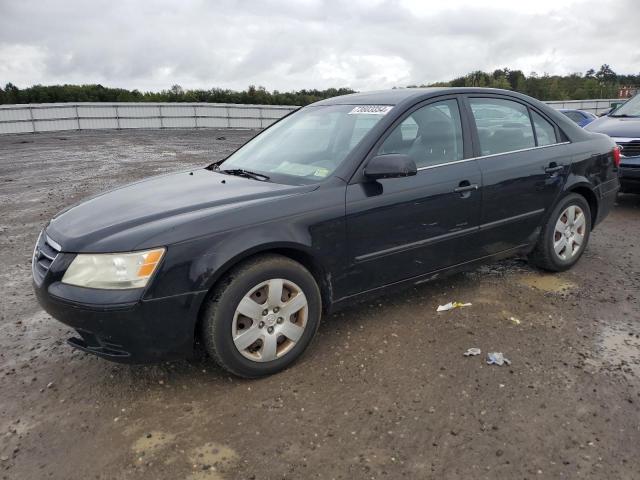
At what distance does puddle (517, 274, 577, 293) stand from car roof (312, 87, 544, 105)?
1.58 meters

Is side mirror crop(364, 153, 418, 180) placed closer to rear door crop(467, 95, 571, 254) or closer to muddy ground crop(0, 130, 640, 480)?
rear door crop(467, 95, 571, 254)

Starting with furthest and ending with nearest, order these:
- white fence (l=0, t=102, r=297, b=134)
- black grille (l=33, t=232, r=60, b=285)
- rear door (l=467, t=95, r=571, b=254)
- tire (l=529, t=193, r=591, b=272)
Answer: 1. white fence (l=0, t=102, r=297, b=134)
2. tire (l=529, t=193, r=591, b=272)
3. rear door (l=467, t=95, r=571, b=254)
4. black grille (l=33, t=232, r=60, b=285)

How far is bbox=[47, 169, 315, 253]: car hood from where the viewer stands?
105 inches

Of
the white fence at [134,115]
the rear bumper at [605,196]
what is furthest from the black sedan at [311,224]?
the white fence at [134,115]

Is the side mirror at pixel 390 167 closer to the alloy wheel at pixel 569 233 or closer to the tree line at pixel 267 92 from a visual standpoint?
the alloy wheel at pixel 569 233

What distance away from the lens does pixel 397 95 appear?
3.77 metres

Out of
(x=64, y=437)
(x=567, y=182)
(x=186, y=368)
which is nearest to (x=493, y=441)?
(x=186, y=368)

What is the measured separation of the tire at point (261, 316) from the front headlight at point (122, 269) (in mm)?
374

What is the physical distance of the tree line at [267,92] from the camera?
28.2m

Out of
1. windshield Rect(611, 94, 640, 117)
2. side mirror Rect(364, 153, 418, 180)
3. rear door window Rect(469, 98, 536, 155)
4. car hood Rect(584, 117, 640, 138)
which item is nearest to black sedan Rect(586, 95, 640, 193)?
car hood Rect(584, 117, 640, 138)

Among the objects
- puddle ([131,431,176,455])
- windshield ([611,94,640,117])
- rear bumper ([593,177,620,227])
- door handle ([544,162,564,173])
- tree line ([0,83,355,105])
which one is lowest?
puddle ([131,431,176,455])

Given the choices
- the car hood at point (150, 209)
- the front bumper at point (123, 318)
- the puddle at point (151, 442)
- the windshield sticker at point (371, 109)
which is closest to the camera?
the puddle at point (151, 442)

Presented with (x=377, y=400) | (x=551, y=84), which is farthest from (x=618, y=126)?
(x=551, y=84)

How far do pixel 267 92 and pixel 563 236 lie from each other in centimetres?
3127
